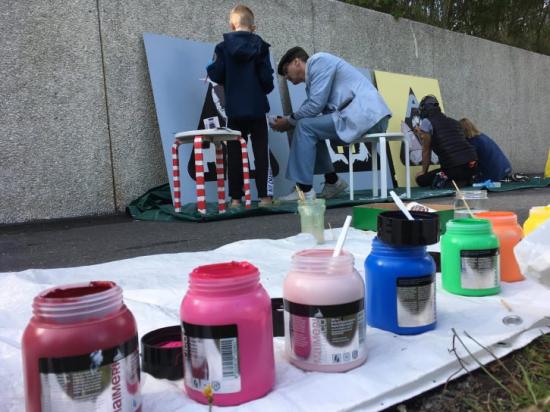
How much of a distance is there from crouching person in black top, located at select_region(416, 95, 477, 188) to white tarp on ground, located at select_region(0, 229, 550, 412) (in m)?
3.31

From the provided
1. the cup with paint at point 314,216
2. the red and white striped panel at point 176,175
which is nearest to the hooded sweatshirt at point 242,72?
the red and white striped panel at point 176,175

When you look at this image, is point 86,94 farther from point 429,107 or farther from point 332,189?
point 429,107

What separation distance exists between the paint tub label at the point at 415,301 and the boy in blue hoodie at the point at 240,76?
2.49 metres

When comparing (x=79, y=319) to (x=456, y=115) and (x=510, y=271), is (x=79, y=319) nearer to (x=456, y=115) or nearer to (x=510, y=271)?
(x=510, y=271)

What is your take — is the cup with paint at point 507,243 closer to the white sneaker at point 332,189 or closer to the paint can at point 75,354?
the paint can at point 75,354

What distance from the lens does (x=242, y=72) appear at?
135 inches

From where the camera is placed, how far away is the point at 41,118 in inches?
126

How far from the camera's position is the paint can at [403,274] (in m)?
0.98

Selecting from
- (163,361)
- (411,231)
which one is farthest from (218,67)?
(163,361)

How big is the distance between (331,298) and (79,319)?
39 centimetres

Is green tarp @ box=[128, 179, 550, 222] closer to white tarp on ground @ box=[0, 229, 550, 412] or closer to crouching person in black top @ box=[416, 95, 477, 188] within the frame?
crouching person in black top @ box=[416, 95, 477, 188]

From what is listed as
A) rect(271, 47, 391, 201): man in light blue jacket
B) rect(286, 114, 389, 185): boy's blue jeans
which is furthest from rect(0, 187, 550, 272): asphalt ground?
rect(271, 47, 391, 201): man in light blue jacket

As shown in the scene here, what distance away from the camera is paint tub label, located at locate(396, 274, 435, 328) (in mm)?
986

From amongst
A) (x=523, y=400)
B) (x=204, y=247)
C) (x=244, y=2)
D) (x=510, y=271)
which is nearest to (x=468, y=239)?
(x=510, y=271)
